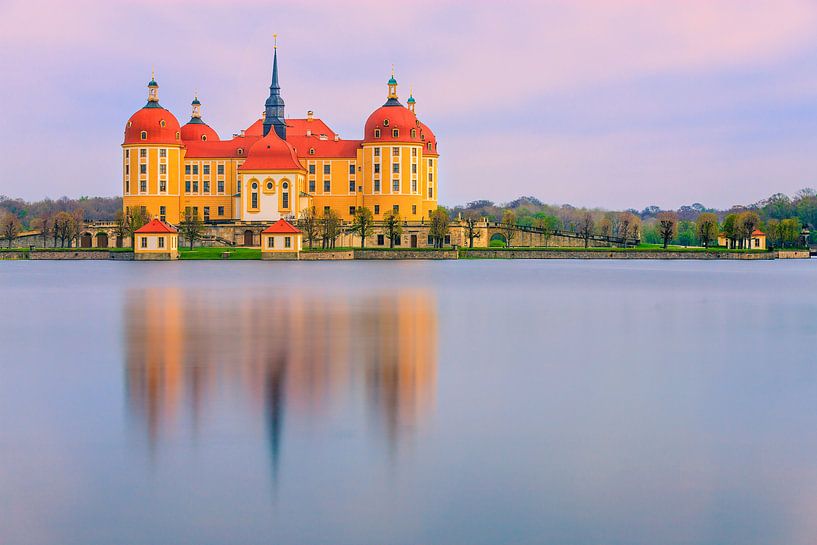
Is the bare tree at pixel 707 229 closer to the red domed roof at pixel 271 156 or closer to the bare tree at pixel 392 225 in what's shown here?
the bare tree at pixel 392 225

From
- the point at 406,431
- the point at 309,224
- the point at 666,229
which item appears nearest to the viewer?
the point at 406,431

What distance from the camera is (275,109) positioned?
85312mm

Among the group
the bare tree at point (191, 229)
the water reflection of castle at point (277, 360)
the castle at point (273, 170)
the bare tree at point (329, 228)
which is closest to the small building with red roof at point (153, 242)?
the bare tree at point (191, 229)

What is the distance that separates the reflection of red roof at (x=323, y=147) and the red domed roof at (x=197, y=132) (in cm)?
750

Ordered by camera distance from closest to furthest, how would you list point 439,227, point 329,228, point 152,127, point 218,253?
point 218,253 → point 329,228 → point 439,227 → point 152,127

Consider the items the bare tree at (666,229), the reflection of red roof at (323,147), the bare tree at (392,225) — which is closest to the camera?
the bare tree at (392,225)

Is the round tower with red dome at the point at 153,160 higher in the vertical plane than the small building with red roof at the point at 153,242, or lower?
higher

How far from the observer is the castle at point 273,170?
78.7 meters

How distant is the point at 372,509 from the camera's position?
8.77 meters

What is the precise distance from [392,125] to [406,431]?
230 feet

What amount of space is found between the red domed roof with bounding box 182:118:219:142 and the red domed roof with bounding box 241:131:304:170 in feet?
26.9

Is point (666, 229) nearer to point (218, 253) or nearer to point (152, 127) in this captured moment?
point (218, 253)

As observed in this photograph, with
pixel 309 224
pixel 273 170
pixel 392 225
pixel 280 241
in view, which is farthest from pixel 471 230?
pixel 280 241

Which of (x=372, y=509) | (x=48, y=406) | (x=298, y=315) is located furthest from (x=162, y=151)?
(x=372, y=509)
